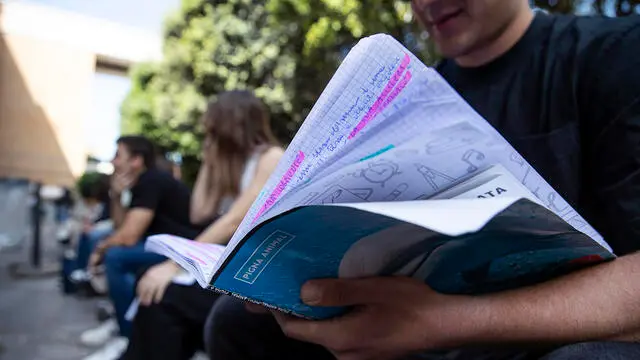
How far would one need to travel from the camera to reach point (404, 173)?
53cm

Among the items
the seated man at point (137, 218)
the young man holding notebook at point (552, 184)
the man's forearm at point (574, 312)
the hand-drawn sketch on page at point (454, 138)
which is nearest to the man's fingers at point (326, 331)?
the young man holding notebook at point (552, 184)

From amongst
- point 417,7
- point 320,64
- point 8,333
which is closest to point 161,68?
point 320,64

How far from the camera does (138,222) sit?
2.93m

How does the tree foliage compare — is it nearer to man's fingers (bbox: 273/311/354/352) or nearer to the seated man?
the seated man

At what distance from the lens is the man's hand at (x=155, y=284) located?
181cm

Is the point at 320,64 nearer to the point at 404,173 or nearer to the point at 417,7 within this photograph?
the point at 417,7

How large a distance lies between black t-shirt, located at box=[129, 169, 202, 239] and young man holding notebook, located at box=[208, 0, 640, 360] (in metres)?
1.98

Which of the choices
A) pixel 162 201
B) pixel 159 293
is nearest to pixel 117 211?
pixel 162 201

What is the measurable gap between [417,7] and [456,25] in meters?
0.13

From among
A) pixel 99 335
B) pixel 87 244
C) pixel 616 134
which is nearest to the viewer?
pixel 616 134

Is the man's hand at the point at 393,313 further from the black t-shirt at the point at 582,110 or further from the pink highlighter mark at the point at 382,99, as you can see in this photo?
the black t-shirt at the point at 582,110

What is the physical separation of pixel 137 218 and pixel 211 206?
28.2 inches

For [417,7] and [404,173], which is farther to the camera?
[417,7]

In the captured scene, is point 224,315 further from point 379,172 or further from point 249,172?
point 249,172
